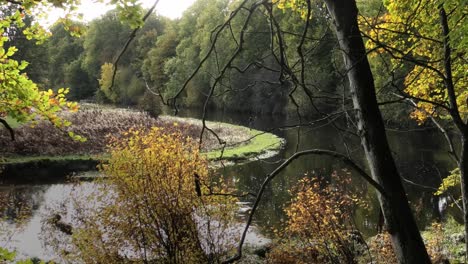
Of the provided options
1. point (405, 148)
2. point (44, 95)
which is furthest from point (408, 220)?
point (405, 148)

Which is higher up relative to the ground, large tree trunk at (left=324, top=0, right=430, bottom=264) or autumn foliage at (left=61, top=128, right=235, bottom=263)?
large tree trunk at (left=324, top=0, right=430, bottom=264)

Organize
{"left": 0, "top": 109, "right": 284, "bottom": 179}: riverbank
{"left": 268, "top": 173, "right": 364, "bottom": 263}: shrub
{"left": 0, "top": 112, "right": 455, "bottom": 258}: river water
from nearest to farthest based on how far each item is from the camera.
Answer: {"left": 268, "top": 173, "right": 364, "bottom": 263}: shrub → {"left": 0, "top": 112, "right": 455, "bottom": 258}: river water → {"left": 0, "top": 109, "right": 284, "bottom": 179}: riverbank

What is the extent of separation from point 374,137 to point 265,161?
2.39 feet

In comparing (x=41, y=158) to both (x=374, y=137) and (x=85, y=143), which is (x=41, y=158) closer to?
(x=85, y=143)

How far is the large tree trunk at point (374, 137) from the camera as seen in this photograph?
8.35 ft

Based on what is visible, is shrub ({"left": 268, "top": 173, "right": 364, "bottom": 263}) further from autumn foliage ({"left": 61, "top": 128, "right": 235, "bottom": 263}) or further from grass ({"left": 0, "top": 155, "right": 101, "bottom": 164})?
grass ({"left": 0, "top": 155, "right": 101, "bottom": 164})

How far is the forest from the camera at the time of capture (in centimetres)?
261

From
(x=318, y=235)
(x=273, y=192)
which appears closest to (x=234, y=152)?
(x=273, y=192)

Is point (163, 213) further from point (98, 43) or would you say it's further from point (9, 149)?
point (98, 43)

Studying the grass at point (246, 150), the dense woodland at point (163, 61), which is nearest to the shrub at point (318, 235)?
the grass at point (246, 150)

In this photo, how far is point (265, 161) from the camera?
Result: 2.88 m

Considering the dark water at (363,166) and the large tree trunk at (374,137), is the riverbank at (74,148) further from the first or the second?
the large tree trunk at (374,137)

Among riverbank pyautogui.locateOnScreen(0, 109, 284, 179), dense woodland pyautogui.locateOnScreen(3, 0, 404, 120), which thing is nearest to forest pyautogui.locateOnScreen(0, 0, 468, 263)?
riverbank pyautogui.locateOnScreen(0, 109, 284, 179)

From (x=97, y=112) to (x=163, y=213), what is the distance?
25152mm
